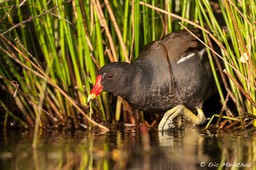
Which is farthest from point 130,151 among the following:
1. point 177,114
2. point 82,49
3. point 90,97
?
point 82,49

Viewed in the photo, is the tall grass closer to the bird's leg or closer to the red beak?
the red beak

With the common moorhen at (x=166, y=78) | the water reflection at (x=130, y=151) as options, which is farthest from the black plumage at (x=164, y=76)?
the water reflection at (x=130, y=151)

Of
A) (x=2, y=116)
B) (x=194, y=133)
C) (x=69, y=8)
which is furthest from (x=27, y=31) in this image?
(x=194, y=133)

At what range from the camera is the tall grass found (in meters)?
5.91

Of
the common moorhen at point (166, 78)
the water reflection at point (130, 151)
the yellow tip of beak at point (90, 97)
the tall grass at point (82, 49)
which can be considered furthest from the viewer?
the common moorhen at point (166, 78)

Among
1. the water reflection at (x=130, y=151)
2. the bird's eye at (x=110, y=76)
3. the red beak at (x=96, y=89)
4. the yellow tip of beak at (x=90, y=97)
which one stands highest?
the bird's eye at (x=110, y=76)

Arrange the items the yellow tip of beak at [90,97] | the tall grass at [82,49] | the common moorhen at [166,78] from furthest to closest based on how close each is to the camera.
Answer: the common moorhen at [166,78], the yellow tip of beak at [90,97], the tall grass at [82,49]

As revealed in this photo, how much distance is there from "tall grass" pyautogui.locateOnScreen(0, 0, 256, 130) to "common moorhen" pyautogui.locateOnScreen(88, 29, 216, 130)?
6.6 inches

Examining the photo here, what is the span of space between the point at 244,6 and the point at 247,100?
0.92 meters

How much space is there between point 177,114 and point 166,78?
0.34 meters

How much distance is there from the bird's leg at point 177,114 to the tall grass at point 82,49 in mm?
397

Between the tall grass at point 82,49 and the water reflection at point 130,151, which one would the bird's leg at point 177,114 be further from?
the tall grass at point 82,49

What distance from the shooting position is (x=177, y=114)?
631cm

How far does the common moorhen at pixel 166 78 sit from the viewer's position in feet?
20.2
